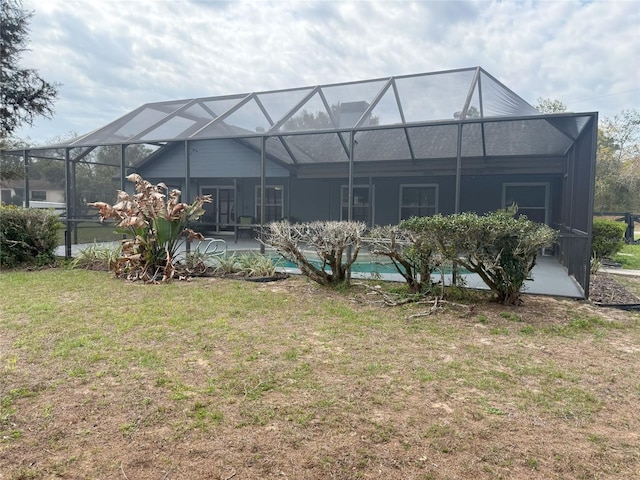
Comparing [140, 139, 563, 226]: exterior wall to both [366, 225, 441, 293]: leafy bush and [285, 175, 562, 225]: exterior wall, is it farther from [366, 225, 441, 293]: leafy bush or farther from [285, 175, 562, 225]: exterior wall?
[366, 225, 441, 293]: leafy bush

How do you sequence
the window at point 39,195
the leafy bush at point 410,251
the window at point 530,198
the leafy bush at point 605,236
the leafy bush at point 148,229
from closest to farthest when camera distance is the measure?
the leafy bush at point 410,251 < the leafy bush at point 148,229 < the leafy bush at point 605,236 < the window at point 39,195 < the window at point 530,198

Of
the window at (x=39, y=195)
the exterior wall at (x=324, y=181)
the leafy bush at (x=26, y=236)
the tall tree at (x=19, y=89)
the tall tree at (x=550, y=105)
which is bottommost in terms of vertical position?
the leafy bush at (x=26, y=236)

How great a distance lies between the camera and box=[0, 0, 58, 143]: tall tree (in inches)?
293

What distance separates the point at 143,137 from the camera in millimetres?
8805

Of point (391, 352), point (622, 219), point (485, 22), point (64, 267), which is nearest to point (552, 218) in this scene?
point (485, 22)

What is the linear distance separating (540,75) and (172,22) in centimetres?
1428

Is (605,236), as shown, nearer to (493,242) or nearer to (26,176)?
(493,242)

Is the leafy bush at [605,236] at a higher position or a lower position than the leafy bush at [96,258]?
higher

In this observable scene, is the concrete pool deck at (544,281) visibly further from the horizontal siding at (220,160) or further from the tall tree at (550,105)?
the tall tree at (550,105)

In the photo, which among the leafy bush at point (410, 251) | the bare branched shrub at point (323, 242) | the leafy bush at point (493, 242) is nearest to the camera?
the leafy bush at point (493, 242)

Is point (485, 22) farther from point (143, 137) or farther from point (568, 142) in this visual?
point (143, 137)

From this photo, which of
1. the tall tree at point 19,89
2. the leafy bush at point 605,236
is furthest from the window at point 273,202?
the leafy bush at point 605,236

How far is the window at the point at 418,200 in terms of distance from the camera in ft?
39.8

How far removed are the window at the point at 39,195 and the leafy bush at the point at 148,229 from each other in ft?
15.8
